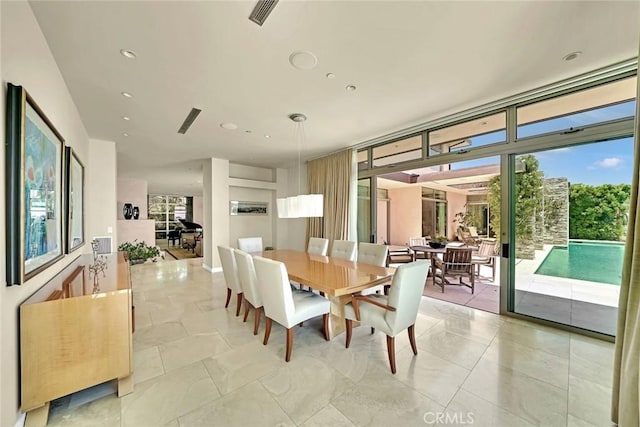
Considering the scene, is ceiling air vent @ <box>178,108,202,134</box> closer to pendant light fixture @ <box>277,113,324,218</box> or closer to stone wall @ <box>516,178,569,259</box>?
pendant light fixture @ <box>277,113,324,218</box>

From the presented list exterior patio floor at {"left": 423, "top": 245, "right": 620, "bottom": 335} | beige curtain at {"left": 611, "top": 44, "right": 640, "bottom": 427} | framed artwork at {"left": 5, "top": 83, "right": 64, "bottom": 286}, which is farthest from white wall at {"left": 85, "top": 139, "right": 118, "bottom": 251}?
beige curtain at {"left": 611, "top": 44, "right": 640, "bottom": 427}

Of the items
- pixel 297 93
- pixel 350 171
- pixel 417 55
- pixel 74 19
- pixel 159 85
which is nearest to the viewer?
pixel 74 19

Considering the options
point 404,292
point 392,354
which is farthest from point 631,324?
point 392,354

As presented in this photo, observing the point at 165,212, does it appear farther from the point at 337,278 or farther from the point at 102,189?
the point at 337,278

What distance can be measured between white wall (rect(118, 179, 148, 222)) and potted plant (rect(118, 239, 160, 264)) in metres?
2.13

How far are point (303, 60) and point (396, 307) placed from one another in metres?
2.35

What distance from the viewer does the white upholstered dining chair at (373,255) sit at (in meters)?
3.48

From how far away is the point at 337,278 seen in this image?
255cm

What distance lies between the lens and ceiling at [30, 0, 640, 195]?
1772mm

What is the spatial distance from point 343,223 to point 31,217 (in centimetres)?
442

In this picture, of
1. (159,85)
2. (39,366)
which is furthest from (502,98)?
(39,366)

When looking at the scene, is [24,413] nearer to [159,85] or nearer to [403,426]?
[403,426]

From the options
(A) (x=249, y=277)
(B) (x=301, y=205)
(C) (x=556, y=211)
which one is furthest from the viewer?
(B) (x=301, y=205)

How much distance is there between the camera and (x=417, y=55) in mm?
2242
